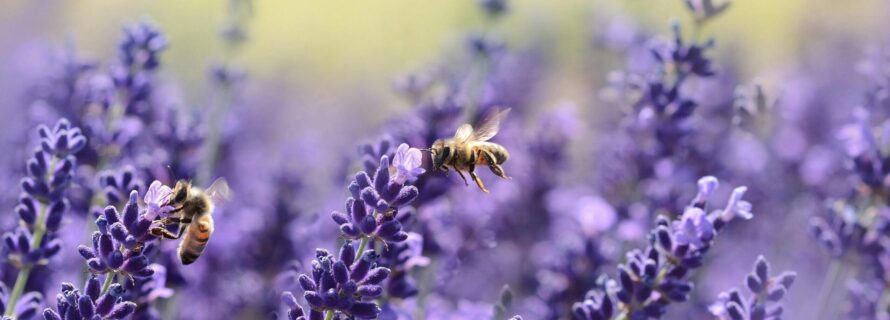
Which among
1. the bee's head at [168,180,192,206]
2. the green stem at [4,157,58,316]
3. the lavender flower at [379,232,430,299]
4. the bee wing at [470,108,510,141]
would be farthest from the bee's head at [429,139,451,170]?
the green stem at [4,157,58,316]

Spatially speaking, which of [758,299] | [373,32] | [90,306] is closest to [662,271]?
[758,299]

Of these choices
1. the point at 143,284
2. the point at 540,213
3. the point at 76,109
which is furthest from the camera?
the point at 540,213

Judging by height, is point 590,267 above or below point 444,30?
below

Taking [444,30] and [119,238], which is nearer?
[119,238]

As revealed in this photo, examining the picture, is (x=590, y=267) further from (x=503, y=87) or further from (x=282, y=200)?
(x=503, y=87)

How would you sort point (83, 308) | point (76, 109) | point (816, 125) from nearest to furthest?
1. point (83, 308)
2. point (76, 109)
3. point (816, 125)

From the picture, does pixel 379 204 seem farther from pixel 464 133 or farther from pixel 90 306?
pixel 464 133

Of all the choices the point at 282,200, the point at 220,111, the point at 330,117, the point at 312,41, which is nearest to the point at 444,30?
the point at 312,41

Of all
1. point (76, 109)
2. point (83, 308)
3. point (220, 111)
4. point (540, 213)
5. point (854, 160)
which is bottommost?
point (83, 308)
